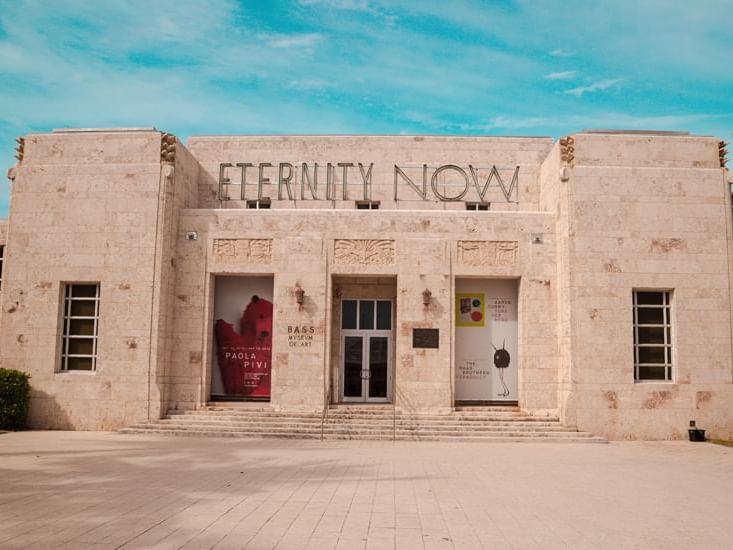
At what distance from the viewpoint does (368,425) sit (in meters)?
15.8

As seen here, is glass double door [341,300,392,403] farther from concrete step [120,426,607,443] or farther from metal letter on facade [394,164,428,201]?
metal letter on facade [394,164,428,201]

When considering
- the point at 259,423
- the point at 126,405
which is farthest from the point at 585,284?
the point at 126,405

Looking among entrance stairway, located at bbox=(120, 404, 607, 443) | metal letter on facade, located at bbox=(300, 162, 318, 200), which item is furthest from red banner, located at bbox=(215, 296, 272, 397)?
metal letter on facade, located at bbox=(300, 162, 318, 200)

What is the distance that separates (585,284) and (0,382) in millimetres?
14986

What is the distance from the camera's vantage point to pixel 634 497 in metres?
9.08

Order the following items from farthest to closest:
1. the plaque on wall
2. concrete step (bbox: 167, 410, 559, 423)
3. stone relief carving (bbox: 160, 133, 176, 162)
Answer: stone relief carving (bbox: 160, 133, 176, 162), the plaque on wall, concrete step (bbox: 167, 410, 559, 423)

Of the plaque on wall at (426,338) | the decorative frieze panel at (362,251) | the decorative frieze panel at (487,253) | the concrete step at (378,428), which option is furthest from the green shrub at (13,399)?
the decorative frieze panel at (487,253)

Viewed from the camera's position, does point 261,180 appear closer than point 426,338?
No

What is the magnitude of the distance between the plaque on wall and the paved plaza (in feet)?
11.5

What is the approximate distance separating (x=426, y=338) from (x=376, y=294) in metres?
2.23

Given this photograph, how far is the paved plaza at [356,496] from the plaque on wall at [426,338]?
11.5 feet

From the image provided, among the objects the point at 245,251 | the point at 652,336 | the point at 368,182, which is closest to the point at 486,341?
the point at 652,336

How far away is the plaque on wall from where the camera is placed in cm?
1683

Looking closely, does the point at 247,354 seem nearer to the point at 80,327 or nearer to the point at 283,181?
the point at 80,327
